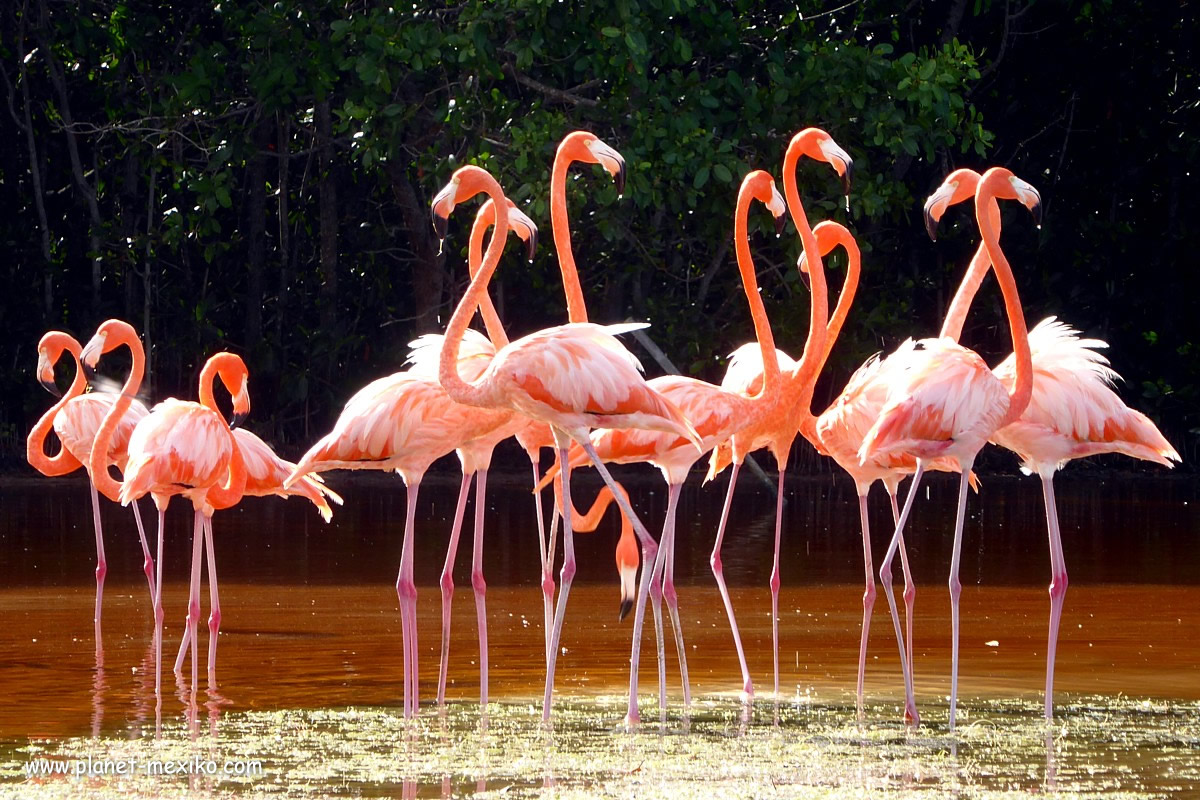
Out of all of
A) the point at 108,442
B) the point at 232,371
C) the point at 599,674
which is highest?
the point at 232,371

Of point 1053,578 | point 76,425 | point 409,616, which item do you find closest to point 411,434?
point 409,616

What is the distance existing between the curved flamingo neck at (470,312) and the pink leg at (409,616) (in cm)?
40

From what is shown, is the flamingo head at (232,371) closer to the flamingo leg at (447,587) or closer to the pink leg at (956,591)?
the flamingo leg at (447,587)

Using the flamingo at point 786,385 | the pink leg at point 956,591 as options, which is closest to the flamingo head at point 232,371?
the flamingo at point 786,385

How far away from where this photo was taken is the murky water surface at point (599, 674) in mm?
4625

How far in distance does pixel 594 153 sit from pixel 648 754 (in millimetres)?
2136

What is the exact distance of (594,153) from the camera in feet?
19.5

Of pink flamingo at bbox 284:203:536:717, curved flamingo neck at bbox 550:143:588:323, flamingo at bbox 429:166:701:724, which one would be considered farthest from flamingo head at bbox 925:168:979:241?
pink flamingo at bbox 284:203:536:717

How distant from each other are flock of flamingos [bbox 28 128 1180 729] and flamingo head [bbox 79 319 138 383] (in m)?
0.47

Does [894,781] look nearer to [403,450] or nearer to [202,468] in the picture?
[403,450]

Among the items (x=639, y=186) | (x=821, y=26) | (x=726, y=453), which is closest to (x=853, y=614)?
(x=726, y=453)

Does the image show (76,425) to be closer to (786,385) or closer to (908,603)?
(786,385)

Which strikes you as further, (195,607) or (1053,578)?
(195,607)

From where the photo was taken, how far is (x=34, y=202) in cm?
1577
